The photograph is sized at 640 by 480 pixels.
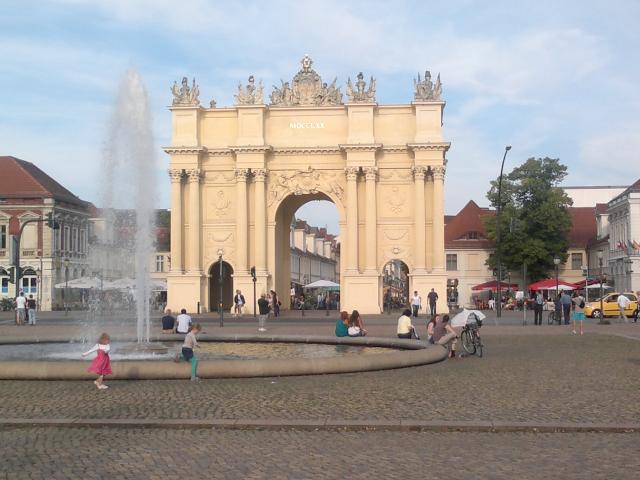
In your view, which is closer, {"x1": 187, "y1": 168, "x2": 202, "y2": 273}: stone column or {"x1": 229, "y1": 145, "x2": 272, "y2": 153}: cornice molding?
{"x1": 229, "y1": 145, "x2": 272, "y2": 153}: cornice molding

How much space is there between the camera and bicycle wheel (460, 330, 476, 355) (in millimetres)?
24703

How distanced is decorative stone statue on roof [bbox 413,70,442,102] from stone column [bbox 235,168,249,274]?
13.0 meters

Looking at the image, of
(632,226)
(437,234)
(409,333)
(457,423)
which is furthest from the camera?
(632,226)

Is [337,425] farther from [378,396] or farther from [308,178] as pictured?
[308,178]

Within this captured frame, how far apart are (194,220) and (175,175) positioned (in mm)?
3434

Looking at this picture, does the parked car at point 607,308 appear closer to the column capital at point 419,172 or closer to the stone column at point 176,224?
the column capital at point 419,172

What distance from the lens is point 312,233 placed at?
448ft

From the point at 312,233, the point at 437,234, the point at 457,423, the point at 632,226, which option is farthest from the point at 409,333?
the point at 312,233

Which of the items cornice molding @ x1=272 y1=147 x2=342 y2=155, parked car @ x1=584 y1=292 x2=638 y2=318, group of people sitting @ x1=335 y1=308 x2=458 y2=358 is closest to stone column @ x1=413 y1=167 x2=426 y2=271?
cornice molding @ x1=272 y1=147 x2=342 y2=155

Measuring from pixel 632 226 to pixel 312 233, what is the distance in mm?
63695

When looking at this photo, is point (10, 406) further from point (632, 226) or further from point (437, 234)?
point (632, 226)

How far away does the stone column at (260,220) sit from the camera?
6116 centimetres

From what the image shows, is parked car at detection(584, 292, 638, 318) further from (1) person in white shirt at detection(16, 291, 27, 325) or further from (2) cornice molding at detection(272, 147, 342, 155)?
(1) person in white shirt at detection(16, 291, 27, 325)

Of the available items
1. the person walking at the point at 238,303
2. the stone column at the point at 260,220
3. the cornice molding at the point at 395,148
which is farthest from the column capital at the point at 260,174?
the person walking at the point at 238,303
